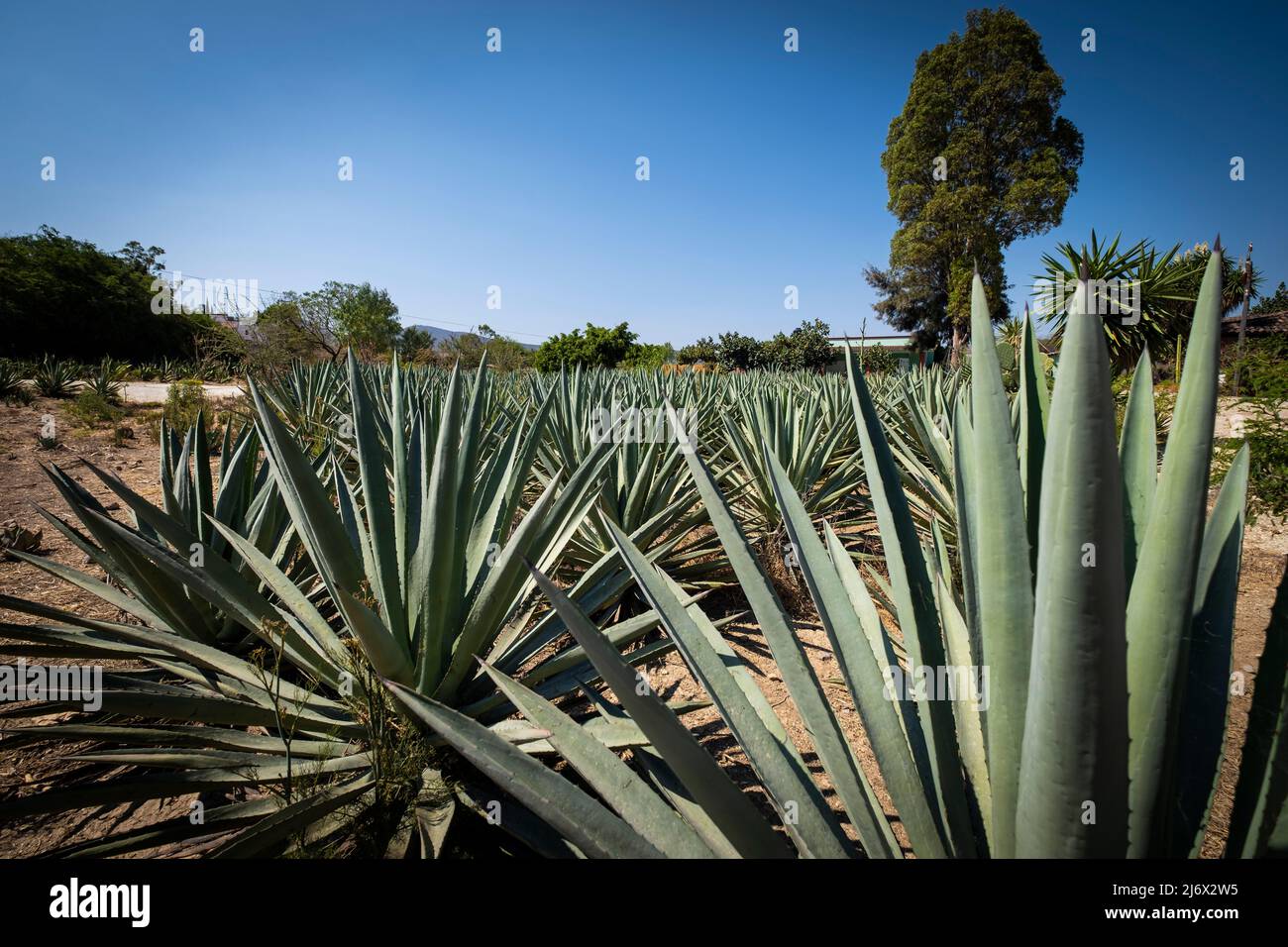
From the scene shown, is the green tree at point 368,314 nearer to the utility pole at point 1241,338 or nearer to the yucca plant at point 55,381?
the yucca plant at point 55,381

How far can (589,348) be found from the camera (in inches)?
1357

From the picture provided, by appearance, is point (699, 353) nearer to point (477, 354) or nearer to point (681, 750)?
point (477, 354)

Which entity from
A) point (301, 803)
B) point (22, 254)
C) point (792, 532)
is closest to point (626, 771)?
point (792, 532)

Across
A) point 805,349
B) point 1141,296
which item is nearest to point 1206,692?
point 1141,296

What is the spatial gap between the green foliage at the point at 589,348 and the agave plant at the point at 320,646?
3274 centimetres

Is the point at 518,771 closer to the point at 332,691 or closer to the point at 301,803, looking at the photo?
the point at 301,803

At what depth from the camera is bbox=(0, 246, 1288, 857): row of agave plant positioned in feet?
1.75

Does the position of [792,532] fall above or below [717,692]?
above

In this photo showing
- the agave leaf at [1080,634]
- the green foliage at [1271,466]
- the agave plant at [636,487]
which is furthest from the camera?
the green foliage at [1271,466]

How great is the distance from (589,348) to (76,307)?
24.2 meters

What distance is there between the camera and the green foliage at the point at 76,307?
811 inches

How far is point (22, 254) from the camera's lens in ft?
70.4

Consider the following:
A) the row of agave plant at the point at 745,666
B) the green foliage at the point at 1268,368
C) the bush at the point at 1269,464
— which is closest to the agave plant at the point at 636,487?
the row of agave plant at the point at 745,666
